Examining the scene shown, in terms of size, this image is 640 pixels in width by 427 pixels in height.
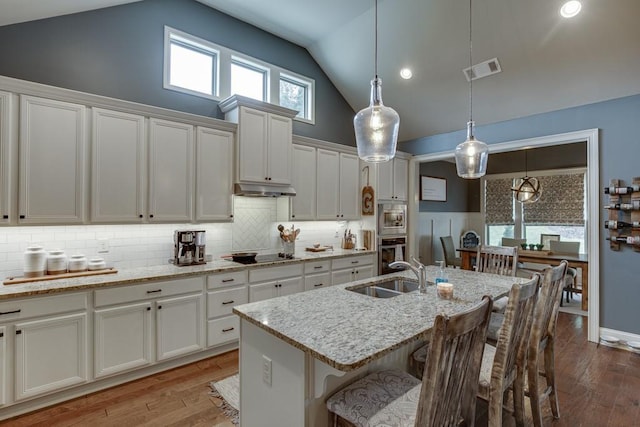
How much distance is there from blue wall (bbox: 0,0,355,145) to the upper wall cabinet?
45cm

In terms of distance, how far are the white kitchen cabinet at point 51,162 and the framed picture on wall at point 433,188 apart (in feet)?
20.2

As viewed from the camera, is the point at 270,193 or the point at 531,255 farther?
the point at 531,255

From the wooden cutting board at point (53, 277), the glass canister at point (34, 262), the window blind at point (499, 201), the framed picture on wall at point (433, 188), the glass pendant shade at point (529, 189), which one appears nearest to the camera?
the wooden cutting board at point (53, 277)

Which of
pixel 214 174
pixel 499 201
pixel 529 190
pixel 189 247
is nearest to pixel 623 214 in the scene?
pixel 529 190

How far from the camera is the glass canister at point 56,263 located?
272 centimetres

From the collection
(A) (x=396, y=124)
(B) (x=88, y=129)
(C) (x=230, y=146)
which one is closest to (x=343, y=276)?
(C) (x=230, y=146)

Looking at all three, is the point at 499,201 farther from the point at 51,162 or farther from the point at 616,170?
the point at 51,162

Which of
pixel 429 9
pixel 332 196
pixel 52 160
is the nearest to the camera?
pixel 52 160

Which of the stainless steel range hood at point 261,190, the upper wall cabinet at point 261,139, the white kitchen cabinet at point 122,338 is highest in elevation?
the upper wall cabinet at point 261,139

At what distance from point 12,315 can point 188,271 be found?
1.23 meters

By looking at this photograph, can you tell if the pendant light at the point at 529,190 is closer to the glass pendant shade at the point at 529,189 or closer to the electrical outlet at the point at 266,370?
the glass pendant shade at the point at 529,189

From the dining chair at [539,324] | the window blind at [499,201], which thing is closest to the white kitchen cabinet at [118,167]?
the dining chair at [539,324]

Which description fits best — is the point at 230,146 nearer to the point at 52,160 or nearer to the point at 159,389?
the point at 52,160

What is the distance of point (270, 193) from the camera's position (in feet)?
13.0
